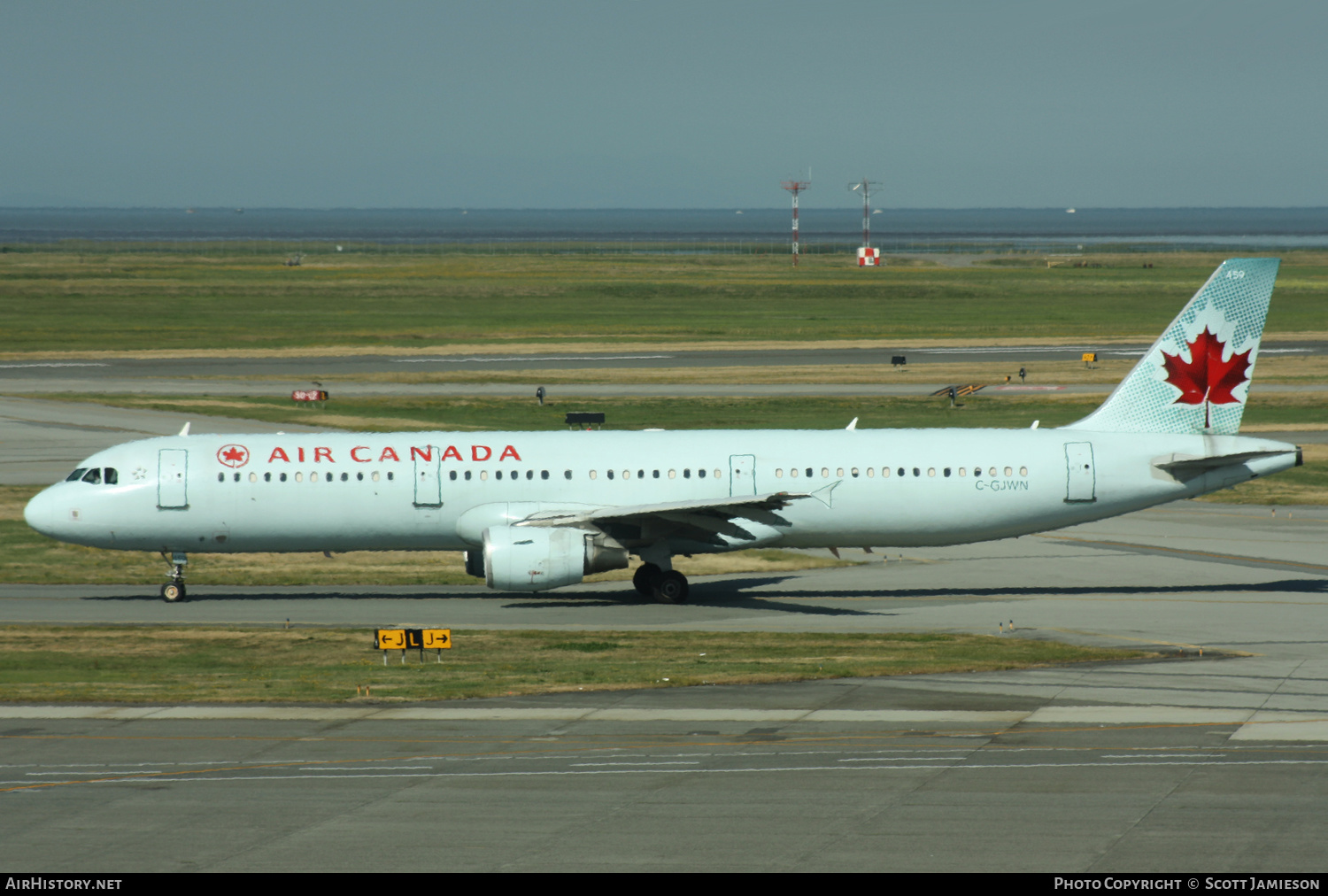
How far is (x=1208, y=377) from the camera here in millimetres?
40906

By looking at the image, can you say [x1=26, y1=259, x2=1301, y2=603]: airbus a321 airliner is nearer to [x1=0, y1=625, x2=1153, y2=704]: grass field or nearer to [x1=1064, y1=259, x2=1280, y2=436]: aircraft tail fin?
[x1=1064, y1=259, x2=1280, y2=436]: aircraft tail fin

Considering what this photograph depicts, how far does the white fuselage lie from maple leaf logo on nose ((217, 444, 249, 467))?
0.04 m

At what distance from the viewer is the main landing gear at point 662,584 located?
39938mm

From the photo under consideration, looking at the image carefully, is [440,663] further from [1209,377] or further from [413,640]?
[1209,377]

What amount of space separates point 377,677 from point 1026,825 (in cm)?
1515

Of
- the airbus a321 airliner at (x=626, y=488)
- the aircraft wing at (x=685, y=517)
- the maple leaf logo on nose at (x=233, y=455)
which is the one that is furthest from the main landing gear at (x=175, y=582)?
the aircraft wing at (x=685, y=517)

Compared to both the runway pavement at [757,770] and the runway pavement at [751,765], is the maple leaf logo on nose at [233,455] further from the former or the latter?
the runway pavement at [757,770]

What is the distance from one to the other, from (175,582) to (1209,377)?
29.2m

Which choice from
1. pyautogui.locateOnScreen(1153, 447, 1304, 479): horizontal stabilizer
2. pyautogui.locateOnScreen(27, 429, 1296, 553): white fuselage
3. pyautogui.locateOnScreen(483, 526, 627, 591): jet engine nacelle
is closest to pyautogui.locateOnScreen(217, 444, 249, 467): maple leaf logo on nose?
pyautogui.locateOnScreen(27, 429, 1296, 553): white fuselage

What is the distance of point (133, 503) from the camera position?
130 ft

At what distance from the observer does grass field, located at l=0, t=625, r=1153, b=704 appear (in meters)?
29.8

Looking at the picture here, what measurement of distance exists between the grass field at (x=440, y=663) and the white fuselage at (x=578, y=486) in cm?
444

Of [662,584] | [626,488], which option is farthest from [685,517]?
[662,584]
